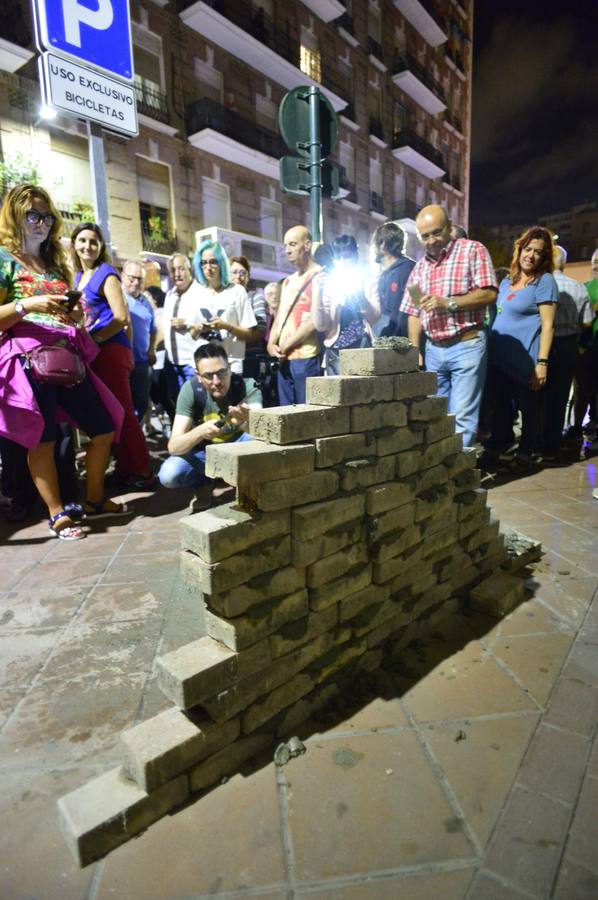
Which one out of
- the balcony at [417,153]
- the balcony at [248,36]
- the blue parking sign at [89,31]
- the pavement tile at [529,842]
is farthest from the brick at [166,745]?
the balcony at [417,153]

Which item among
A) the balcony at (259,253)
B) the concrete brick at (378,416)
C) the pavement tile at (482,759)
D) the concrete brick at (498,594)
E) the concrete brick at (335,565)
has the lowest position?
the pavement tile at (482,759)

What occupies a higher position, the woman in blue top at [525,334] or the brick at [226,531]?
the woman in blue top at [525,334]

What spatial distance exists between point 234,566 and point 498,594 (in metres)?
1.53

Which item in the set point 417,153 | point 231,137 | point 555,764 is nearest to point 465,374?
point 555,764

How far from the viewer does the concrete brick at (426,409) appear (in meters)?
2.26

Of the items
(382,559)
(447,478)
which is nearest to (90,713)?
(382,559)

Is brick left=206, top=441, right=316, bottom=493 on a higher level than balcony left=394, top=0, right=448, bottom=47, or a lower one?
lower

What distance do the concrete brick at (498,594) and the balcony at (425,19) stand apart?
2935 centimetres

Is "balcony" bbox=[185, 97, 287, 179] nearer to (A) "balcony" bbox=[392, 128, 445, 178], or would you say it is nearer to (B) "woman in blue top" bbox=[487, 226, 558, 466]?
(A) "balcony" bbox=[392, 128, 445, 178]

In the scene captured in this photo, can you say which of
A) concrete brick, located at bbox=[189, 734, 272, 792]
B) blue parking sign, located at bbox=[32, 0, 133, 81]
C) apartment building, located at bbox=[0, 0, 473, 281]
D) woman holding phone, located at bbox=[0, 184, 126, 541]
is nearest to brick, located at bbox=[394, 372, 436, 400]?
concrete brick, located at bbox=[189, 734, 272, 792]

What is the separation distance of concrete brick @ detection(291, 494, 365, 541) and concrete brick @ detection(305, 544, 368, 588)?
0.38 ft

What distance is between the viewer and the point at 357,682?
205cm

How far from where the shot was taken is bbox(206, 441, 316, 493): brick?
1672 millimetres

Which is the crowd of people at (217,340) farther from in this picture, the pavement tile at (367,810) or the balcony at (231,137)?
the balcony at (231,137)
